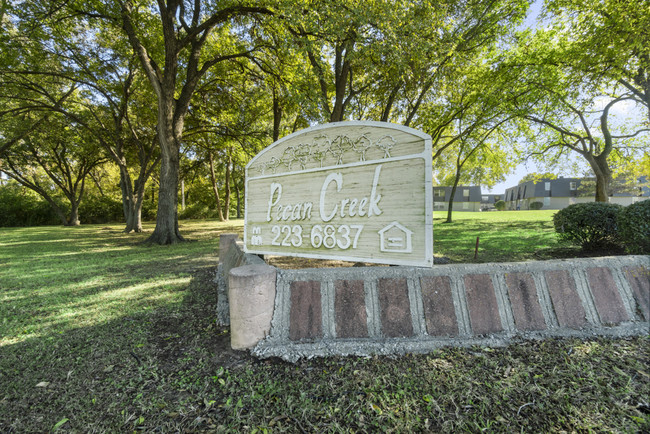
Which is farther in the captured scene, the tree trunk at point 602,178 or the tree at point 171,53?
the tree trunk at point 602,178

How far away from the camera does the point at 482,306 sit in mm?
1961

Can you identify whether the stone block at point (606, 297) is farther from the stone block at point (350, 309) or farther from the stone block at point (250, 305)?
Result: the stone block at point (250, 305)

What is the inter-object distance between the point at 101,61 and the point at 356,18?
1289cm

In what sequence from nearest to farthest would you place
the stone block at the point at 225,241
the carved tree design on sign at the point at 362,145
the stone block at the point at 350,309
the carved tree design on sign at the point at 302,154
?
the stone block at the point at 350,309
the carved tree design on sign at the point at 362,145
the carved tree design on sign at the point at 302,154
the stone block at the point at 225,241

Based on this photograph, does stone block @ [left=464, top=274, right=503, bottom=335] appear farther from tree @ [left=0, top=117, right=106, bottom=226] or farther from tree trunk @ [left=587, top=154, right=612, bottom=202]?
tree @ [left=0, top=117, right=106, bottom=226]

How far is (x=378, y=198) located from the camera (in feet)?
6.55

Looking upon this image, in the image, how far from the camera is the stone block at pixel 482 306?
1.94 metres

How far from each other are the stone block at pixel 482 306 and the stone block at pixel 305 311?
3.90 ft

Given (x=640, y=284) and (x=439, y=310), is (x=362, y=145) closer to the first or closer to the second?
(x=439, y=310)

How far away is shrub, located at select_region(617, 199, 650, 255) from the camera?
3.54 metres

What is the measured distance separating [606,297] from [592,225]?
428cm

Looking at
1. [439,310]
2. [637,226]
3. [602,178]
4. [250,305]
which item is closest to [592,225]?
[637,226]

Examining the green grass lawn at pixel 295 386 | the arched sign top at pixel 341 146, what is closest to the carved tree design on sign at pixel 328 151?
the arched sign top at pixel 341 146

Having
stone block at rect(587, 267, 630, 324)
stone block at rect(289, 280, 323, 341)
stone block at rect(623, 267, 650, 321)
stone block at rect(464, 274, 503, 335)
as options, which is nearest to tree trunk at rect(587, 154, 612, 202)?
stone block at rect(623, 267, 650, 321)
